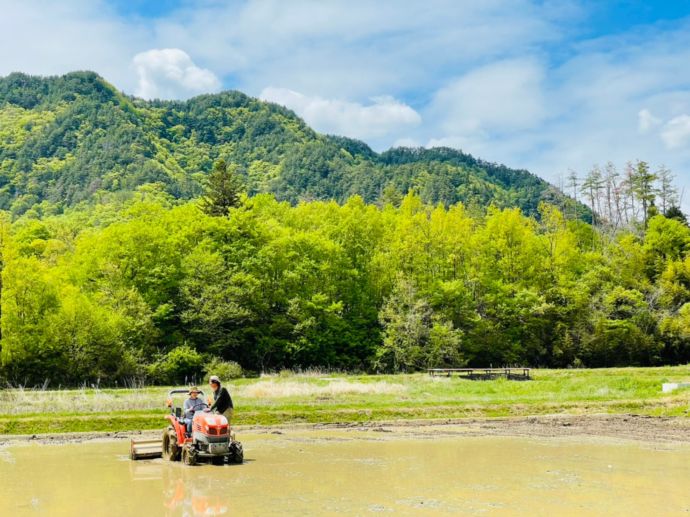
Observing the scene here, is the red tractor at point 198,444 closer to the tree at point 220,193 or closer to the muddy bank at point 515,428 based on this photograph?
the muddy bank at point 515,428

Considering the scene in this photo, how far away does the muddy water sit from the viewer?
12555 mm

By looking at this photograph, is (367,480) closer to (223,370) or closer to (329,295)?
(223,370)

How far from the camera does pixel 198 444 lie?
1764 centimetres

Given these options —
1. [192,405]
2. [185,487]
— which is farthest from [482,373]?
[185,487]

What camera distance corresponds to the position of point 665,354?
7006 cm

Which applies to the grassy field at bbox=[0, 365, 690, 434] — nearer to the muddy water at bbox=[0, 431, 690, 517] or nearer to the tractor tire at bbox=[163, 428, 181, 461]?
the muddy water at bbox=[0, 431, 690, 517]

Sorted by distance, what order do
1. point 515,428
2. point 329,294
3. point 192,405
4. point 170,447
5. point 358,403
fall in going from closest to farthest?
1. point 170,447
2. point 192,405
3. point 515,428
4. point 358,403
5. point 329,294

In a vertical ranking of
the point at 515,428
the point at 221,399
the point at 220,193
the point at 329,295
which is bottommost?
the point at 515,428

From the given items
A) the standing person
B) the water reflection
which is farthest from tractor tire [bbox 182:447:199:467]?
the standing person

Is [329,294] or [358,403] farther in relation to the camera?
[329,294]

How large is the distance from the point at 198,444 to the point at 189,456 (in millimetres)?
383

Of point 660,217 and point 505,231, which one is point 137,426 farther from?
point 660,217

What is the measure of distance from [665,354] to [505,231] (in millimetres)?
20357

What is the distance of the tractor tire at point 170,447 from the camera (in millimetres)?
18625
